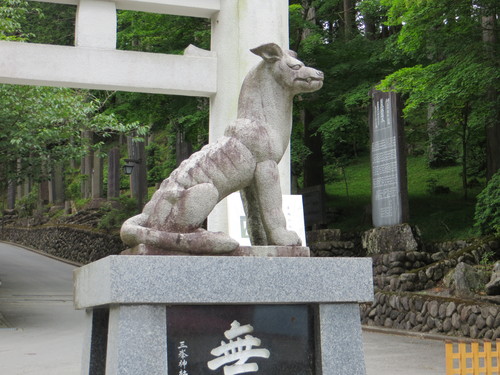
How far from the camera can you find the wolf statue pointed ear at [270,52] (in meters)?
5.16

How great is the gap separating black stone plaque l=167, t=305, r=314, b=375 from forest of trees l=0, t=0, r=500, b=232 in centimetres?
810

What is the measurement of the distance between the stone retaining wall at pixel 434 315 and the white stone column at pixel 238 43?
3.75 m

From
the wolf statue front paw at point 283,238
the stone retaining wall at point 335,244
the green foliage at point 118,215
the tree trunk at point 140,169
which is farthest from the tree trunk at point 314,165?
the wolf statue front paw at point 283,238

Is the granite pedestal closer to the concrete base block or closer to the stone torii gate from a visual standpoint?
the concrete base block

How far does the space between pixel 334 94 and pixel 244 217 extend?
942 cm

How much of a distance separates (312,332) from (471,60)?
28.6ft

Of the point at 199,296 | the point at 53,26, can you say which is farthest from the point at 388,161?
the point at 53,26

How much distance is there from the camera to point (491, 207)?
1344cm

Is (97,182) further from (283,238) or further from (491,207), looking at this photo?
(283,238)

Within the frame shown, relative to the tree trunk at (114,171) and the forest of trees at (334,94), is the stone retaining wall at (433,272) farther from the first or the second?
the tree trunk at (114,171)

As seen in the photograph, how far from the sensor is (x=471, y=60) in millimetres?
12188

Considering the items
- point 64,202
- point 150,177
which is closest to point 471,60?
point 150,177

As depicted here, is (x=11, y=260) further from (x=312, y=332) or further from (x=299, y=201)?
(x=312, y=332)

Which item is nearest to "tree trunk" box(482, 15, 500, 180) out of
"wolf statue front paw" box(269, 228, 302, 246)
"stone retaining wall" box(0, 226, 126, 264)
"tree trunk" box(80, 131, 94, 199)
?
"wolf statue front paw" box(269, 228, 302, 246)
